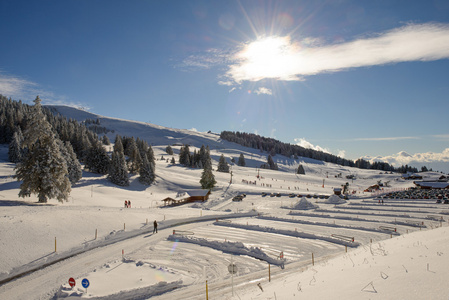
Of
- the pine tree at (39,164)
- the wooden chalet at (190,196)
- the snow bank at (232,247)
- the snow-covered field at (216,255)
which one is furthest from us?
the wooden chalet at (190,196)

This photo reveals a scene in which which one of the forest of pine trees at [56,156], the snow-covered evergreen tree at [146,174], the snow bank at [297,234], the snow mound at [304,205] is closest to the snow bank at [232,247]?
the snow bank at [297,234]

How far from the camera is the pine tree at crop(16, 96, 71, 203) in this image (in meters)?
30.1

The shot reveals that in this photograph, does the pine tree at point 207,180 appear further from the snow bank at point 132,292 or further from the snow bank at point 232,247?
the snow bank at point 132,292

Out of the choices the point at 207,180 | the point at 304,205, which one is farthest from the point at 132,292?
the point at 207,180

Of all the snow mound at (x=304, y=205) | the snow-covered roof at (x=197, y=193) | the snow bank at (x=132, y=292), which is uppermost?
the snow-covered roof at (x=197, y=193)

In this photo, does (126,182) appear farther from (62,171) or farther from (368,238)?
(368,238)

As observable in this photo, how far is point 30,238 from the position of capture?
2066 cm

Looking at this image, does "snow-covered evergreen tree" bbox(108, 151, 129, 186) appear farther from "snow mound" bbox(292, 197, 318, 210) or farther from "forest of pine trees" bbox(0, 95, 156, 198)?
"snow mound" bbox(292, 197, 318, 210)

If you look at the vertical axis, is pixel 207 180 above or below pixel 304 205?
above

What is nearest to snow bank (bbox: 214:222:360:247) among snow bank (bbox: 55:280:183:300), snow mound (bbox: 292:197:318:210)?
snow bank (bbox: 55:280:183:300)

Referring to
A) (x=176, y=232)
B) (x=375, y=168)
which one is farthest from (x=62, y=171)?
(x=375, y=168)

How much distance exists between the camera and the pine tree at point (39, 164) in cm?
3014

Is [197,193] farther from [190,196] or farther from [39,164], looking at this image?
[39,164]

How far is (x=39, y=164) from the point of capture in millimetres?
30359
